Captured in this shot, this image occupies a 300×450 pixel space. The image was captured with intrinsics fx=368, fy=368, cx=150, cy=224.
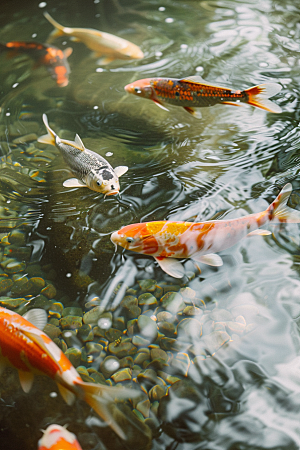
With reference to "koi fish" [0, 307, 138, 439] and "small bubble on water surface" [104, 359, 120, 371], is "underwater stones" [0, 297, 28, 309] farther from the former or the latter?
"small bubble on water surface" [104, 359, 120, 371]

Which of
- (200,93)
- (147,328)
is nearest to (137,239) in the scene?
(147,328)

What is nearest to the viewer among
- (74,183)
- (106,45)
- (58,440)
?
(58,440)

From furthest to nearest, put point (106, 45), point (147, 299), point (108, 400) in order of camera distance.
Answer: point (106, 45), point (147, 299), point (108, 400)

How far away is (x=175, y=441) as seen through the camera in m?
1.62

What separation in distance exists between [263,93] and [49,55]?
2.35 metres

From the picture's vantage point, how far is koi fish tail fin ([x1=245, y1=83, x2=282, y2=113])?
8.51ft

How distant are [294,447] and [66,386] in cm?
102

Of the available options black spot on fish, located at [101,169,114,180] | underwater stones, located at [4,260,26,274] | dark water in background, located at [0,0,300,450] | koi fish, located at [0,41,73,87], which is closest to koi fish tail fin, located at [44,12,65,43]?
dark water in background, located at [0,0,300,450]

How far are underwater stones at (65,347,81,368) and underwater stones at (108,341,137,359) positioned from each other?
0.16 m

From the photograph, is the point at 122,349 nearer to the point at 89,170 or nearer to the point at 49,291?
the point at 49,291

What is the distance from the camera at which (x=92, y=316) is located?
6.76 ft

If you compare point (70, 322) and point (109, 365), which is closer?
point (109, 365)

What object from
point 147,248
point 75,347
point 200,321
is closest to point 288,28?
point 147,248

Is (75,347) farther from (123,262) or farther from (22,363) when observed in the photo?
(123,262)
